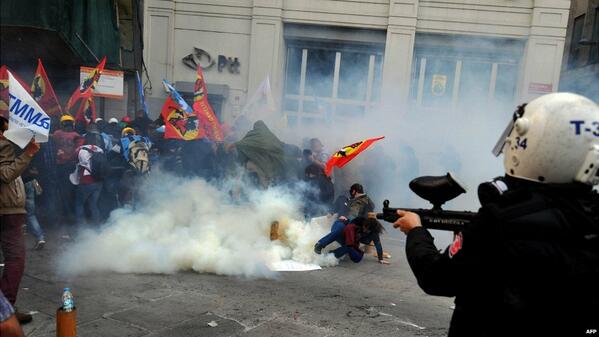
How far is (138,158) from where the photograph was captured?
289 inches

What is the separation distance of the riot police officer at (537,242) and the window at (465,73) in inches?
455

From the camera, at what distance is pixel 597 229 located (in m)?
1.44

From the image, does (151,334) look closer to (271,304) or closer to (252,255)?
(271,304)

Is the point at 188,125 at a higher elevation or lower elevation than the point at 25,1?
lower

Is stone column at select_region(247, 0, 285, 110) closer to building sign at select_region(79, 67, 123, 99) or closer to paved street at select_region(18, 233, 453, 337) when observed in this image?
building sign at select_region(79, 67, 123, 99)

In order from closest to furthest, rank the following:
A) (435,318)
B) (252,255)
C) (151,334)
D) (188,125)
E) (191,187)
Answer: (151,334) < (435,318) < (252,255) < (191,187) < (188,125)

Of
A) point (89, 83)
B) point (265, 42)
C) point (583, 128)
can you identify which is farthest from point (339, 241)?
point (265, 42)

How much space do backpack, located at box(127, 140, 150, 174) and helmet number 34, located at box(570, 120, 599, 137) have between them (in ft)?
22.2

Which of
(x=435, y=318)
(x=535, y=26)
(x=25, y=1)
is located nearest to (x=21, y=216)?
(x=435, y=318)

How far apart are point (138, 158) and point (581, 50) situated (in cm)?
1152

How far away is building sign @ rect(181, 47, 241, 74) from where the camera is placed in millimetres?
12680

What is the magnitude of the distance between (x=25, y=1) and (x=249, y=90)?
586 cm

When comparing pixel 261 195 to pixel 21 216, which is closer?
pixel 21 216

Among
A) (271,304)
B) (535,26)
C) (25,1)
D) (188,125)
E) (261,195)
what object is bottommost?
(271,304)
